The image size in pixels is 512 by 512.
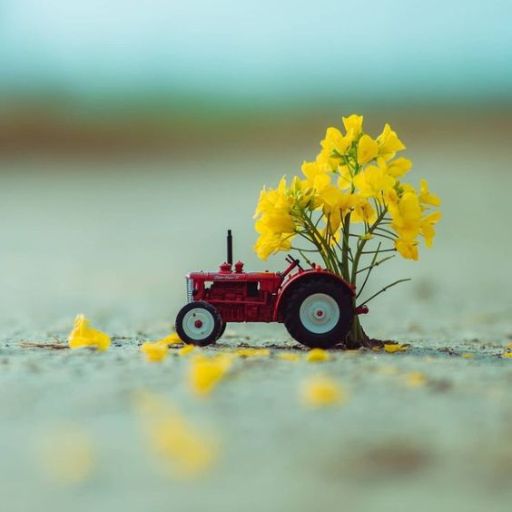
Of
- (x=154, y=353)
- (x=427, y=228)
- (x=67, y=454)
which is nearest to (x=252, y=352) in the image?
(x=154, y=353)

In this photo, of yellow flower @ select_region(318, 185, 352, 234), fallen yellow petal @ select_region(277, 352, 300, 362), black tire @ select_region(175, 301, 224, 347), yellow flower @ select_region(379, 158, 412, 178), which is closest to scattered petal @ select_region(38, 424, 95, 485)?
fallen yellow petal @ select_region(277, 352, 300, 362)

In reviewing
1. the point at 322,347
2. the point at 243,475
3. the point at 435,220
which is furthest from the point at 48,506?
the point at 435,220

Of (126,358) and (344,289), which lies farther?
(344,289)

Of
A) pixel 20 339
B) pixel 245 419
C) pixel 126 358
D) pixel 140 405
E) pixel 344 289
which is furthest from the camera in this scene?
pixel 20 339

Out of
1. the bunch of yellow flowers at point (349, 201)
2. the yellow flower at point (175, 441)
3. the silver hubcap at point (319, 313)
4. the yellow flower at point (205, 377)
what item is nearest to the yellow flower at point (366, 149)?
the bunch of yellow flowers at point (349, 201)

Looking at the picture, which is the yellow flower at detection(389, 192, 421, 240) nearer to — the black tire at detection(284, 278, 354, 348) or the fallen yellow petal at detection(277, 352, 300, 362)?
the black tire at detection(284, 278, 354, 348)

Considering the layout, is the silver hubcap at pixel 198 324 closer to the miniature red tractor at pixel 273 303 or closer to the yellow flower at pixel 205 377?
the miniature red tractor at pixel 273 303

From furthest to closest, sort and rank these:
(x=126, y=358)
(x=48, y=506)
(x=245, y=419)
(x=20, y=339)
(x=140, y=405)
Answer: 1. (x=20, y=339)
2. (x=126, y=358)
3. (x=140, y=405)
4. (x=245, y=419)
5. (x=48, y=506)

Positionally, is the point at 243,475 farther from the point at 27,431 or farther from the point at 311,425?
the point at 27,431
